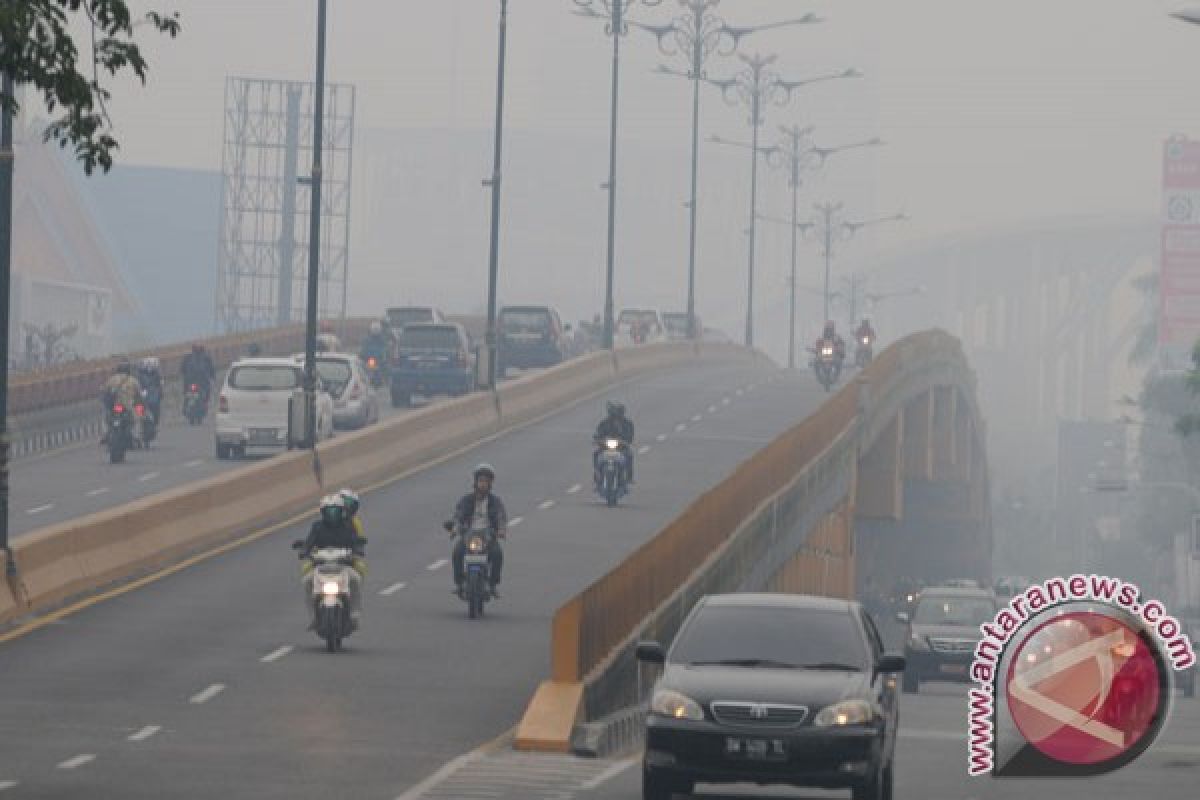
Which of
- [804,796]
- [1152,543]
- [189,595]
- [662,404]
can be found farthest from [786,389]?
[1152,543]

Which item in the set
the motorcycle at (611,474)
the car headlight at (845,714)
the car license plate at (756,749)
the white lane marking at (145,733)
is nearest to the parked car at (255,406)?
the motorcycle at (611,474)

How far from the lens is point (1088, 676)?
16953 mm

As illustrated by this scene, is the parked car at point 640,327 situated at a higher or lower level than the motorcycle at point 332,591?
higher

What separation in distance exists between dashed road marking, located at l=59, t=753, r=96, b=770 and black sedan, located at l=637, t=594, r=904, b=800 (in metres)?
4.26

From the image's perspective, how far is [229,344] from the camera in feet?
259

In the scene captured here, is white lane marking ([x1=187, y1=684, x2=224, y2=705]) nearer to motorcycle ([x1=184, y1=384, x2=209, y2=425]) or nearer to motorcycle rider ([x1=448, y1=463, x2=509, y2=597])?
motorcycle rider ([x1=448, y1=463, x2=509, y2=597])

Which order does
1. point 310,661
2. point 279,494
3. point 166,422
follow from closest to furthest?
point 310,661 → point 279,494 → point 166,422

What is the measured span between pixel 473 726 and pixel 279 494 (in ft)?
62.3

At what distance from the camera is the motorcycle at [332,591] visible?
28.1m

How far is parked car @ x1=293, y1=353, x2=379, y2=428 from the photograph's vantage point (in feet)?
188

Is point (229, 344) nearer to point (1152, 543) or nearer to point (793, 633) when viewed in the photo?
point (793, 633)

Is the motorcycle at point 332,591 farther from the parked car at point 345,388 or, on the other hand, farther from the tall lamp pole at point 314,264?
the parked car at point 345,388

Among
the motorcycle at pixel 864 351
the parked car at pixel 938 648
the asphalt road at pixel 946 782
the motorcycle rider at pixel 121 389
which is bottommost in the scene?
the parked car at pixel 938 648

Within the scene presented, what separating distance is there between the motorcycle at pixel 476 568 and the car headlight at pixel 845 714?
1331cm
